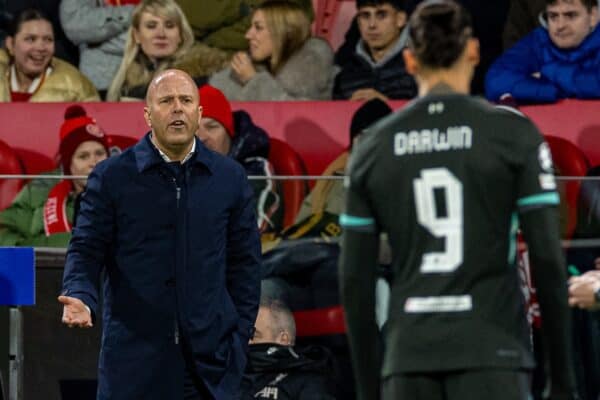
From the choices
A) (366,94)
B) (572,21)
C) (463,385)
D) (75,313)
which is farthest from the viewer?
(366,94)

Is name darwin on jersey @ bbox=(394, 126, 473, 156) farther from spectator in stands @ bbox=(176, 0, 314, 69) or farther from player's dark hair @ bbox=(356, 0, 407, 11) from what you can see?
spectator in stands @ bbox=(176, 0, 314, 69)

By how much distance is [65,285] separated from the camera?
5.88 metres

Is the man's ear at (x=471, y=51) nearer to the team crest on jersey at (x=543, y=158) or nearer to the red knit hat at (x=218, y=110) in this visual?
the team crest on jersey at (x=543, y=158)

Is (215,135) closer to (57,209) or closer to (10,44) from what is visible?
(57,209)

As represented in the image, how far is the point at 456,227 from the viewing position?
4199 mm

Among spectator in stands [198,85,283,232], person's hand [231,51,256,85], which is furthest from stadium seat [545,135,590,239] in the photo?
person's hand [231,51,256,85]

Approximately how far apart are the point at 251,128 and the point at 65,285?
2654 mm

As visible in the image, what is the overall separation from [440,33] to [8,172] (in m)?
4.09

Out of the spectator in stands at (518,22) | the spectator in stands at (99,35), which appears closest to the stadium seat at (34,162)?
the spectator in stands at (99,35)

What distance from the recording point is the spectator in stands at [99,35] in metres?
9.88

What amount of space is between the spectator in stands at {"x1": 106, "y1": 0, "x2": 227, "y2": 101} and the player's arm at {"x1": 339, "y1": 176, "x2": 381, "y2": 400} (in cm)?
526

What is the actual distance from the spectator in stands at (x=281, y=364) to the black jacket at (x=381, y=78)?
2.41 meters

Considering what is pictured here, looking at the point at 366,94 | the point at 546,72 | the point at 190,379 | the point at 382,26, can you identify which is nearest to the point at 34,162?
the point at 366,94

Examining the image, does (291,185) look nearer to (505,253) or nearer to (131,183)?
(131,183)
